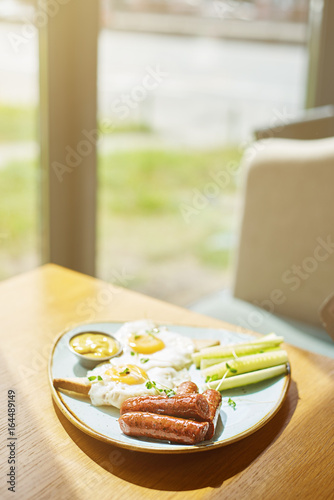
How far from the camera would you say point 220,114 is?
5.14 metres

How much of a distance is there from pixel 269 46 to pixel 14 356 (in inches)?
143

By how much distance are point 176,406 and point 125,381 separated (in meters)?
0.15

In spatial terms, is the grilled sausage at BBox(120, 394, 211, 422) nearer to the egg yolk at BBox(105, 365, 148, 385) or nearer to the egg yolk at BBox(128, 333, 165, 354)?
the egg yolk at BBox(105, 365, 148, 385)

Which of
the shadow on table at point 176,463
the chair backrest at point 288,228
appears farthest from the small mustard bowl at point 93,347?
the chair backrest at point 288,228

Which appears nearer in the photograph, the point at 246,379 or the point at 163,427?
the point at 163,427

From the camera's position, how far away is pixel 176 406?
1026 mm

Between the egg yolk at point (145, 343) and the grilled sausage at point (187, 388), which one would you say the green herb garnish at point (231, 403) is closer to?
the grilled sausage at point (187, 388)

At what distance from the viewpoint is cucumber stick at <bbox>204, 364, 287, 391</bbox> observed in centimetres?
119

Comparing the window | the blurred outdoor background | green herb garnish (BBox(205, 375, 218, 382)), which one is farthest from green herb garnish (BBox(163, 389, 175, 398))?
the window

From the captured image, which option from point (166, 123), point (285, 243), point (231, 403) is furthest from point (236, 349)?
point (166, 123)

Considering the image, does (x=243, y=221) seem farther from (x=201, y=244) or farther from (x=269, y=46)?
(x=269, y=46)

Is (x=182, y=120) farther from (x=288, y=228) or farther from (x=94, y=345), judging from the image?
(x=94, y=345)

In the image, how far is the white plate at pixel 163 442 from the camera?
99 centimetres

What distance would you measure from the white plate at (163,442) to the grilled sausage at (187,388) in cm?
7
